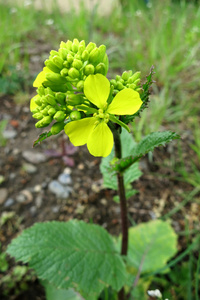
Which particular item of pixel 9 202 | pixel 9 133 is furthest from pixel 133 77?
pixel 9 133

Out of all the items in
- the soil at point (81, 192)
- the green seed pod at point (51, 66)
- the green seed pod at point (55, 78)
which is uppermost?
the green seed pod at point (51, 66)

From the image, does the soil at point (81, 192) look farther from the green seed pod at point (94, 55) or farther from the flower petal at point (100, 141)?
the green seed pod at point (94, 55)

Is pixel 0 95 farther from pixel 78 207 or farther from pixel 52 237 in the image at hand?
pixel 52 237

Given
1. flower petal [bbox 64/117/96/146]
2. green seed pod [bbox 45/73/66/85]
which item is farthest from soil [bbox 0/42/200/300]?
green seed pod [bbox 45/73/66/85]

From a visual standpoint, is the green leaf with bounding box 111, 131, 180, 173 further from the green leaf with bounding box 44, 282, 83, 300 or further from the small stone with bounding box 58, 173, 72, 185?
the small stone with bounding box 58, 173, 72, 185

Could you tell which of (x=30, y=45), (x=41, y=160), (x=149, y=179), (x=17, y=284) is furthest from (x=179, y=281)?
Answer: (x=30, y=45)

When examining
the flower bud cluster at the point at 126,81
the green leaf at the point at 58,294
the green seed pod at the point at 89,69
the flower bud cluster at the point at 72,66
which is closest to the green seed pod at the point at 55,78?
the flower bud cluster at the point at 72,66

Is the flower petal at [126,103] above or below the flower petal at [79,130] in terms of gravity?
above
